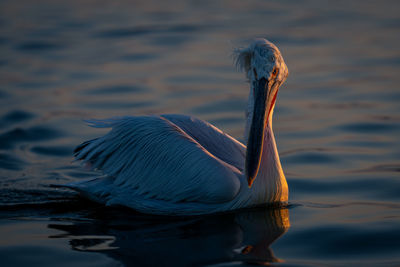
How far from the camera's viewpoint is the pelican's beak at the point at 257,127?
415cm

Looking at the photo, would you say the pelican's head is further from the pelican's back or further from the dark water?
the dark water

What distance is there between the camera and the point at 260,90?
4227 millimetres

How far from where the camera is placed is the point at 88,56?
999cm

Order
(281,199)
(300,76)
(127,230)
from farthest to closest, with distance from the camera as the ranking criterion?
(300,76)
(281,199)
(127,230)

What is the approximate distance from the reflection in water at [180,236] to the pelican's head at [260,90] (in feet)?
1.20

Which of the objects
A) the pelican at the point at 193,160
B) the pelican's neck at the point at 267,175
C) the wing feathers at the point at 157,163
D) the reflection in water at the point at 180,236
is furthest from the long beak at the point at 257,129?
the reflection in water at the point at 180,236

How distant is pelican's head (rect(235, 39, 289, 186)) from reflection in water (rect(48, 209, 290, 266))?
0.37m

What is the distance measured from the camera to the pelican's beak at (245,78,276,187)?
4148 mm

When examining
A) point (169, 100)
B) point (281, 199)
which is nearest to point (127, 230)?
point (281, 199)

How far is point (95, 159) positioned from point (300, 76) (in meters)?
4.31

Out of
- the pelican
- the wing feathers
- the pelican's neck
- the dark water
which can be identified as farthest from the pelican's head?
the dark water

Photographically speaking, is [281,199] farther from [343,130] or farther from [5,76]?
[5,76]

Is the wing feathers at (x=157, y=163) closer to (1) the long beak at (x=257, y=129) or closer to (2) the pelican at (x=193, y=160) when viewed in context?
(2) the pelican at (x=193, y=160)

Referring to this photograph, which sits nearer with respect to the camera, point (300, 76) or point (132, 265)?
point (132, 265)
